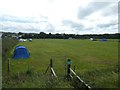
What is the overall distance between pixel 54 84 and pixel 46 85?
32 cm

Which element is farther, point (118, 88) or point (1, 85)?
point (1, 85)

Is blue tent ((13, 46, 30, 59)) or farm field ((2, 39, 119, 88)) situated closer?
farm field ((2, 39, 119, 88))

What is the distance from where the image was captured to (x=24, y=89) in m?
7.09

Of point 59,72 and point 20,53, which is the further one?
point 20,53

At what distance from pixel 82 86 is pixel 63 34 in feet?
463

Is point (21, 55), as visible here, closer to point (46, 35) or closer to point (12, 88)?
point (12, 88)

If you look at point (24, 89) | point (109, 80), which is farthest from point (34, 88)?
point (109, 80)

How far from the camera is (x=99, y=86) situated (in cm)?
693

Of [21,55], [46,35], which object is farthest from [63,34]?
[21,55]

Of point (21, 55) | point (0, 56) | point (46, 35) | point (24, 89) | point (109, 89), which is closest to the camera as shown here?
point (109, 89)

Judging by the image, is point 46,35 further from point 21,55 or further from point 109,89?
point 109,89

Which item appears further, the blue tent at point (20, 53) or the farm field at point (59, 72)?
the blue tent at point (20, 53)

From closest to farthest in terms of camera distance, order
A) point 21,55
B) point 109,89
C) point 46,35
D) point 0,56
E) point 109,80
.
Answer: point 109,89, point 109,80, point 0,56, point 21,55, point 46,35

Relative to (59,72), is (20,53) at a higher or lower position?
higher
